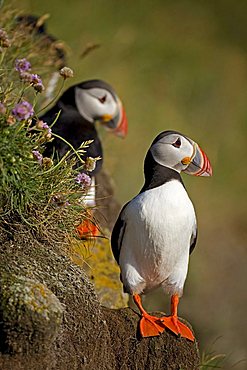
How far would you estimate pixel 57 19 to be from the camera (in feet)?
27.1

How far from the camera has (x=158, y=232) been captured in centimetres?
319

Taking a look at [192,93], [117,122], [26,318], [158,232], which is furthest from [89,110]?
[192,93]

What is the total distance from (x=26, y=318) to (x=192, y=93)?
6480mm

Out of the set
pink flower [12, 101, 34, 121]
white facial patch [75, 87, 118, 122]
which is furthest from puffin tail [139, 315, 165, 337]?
white facial patch [75, 87, 118, 122]

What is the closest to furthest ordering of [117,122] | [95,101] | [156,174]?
[156,174] → [95,101] → [117,122]

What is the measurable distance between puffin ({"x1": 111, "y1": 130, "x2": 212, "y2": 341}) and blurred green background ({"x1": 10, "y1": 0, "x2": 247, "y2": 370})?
261 centimetres

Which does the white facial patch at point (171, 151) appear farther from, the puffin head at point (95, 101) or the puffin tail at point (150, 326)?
the puffin head at point (95, 101)

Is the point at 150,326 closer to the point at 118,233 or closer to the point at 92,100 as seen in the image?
the point at 118,233

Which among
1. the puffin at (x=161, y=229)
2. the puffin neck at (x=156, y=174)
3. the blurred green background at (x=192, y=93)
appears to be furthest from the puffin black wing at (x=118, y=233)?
the blurred green background at (x=192, y=93)

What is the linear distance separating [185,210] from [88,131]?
4.56 feet

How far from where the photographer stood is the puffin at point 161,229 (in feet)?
10.5

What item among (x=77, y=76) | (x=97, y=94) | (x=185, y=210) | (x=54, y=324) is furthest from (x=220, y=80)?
(x=54, y=324)

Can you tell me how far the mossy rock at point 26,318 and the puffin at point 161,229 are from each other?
55 cm

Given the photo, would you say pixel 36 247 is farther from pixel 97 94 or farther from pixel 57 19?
pixel 57 19
